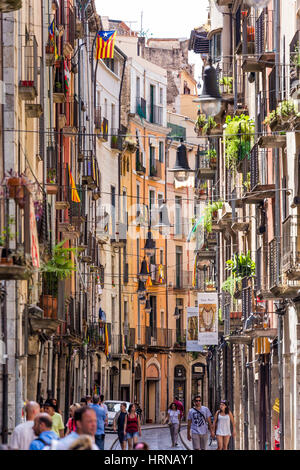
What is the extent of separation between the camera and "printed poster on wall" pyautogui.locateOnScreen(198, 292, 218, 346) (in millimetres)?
36031

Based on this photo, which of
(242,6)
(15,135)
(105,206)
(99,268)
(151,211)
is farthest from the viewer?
(151,211)

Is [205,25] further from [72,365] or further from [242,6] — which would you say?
[72,365]

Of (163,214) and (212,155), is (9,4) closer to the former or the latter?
(212,155)

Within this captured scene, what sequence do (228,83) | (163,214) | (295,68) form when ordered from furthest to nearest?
(163,214)
(228,83)
(295,68)

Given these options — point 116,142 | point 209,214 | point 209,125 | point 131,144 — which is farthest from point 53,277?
point 131,144

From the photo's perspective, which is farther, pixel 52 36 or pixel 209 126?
pixel 209 126

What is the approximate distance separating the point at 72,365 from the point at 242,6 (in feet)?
47.1

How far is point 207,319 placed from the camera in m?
36.4

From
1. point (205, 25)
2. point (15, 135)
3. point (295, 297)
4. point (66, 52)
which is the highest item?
point (205, 25)

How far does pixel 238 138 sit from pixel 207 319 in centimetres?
733

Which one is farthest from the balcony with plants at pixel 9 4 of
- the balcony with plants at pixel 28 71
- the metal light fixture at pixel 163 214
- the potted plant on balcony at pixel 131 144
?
the metal light fixture at pixel 163 214

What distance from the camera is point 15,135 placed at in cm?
2223

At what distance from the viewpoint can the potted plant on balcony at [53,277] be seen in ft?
86.1
